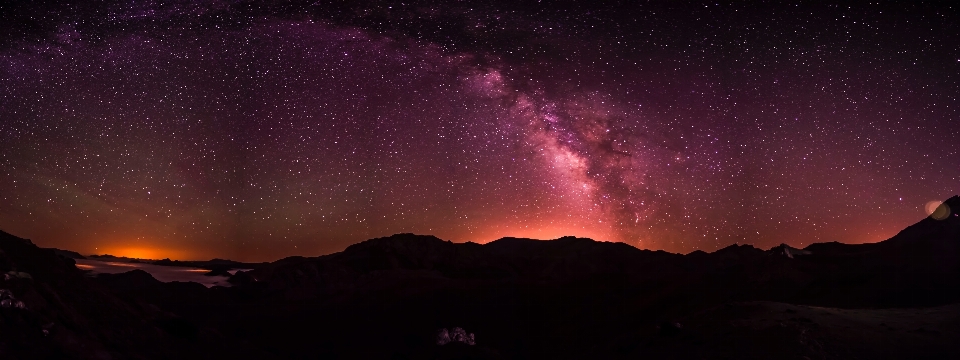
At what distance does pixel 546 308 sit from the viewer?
119 ft

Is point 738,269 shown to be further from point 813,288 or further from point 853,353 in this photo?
point 853,353

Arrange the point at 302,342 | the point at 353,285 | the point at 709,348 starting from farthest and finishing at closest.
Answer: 1. the point at 353,285
2. the point at 302,342
3. the point at 709,348

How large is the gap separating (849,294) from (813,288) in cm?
267

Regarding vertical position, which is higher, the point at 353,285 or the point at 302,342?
the point at 353,285

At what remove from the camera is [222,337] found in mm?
20391

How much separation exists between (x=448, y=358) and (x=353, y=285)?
26.1 meters

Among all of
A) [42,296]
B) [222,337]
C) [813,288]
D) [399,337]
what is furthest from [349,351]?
[813,288]

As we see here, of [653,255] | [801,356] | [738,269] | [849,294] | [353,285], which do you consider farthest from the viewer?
[653,255]

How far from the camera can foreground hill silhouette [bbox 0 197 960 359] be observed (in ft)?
46.2

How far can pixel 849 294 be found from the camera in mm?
24156

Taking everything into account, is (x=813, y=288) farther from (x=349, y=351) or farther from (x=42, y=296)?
(x=42, y=296)

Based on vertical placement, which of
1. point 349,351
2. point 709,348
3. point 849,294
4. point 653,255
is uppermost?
point 653,255

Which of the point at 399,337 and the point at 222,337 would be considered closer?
the point at 222,337

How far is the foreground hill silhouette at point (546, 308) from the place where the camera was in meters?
14.1
